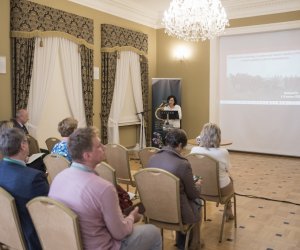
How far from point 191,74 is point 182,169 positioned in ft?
19.9

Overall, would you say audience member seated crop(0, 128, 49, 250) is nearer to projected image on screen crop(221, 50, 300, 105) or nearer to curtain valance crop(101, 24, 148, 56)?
curtain valance crop(101, 24, 148, 56)

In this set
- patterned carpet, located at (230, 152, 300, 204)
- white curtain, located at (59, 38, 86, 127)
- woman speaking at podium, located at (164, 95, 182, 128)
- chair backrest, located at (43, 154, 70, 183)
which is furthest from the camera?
woman speaking at podium, located at (164, 95, 182, 128)

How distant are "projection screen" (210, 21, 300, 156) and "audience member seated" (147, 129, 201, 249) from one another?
17.0 feet

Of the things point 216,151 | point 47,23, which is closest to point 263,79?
point 47,23

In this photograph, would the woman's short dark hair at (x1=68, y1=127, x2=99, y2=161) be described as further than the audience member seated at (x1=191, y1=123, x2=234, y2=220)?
No

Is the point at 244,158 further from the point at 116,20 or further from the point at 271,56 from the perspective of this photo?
the point at 116,20

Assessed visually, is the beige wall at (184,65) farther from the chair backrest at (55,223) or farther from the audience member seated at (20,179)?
the chair backrest at (55,223)

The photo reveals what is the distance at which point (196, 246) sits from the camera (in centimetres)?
299

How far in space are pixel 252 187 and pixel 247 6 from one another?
4.24 m

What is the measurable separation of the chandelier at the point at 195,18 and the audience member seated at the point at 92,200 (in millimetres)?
3922

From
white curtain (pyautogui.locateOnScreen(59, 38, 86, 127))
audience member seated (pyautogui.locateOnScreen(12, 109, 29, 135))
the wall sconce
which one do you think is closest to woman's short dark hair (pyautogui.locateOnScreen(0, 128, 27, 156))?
audience member seated (pyautogui.locateOnScreen(12, 109, 29, 135))

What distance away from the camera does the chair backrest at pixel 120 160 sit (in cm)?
379

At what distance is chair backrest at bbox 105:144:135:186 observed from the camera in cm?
379

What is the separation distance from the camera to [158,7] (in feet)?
26.2
